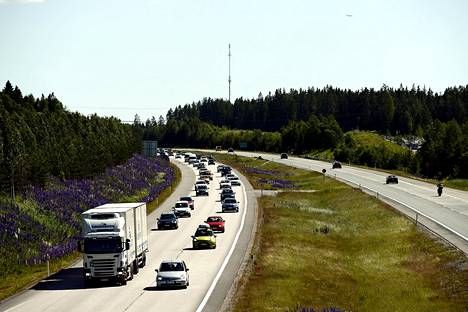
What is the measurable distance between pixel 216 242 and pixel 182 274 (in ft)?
69.6

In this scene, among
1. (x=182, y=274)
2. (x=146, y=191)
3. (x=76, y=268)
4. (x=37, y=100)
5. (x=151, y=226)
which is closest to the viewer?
(x=182, y=274)

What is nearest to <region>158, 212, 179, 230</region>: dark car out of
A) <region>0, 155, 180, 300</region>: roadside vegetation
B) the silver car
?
<region>0, 155, 180, 300</region>: roadside vegetation

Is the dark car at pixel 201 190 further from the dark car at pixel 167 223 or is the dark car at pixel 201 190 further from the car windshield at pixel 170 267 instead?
the car windshield at pixel 170 267

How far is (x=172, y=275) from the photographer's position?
40344 millimetres

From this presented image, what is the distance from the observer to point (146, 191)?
361ft

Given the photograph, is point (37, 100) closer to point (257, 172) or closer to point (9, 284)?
point (257, 172)

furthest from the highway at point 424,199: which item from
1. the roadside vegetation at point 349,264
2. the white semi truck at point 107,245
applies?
the white semi truck at point 107,245

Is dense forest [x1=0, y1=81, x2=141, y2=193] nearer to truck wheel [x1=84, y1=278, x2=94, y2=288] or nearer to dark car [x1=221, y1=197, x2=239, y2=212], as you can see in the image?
dark car [x1=221, y1=197, x2=239, y2=212]

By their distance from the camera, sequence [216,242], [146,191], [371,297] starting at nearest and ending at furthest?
[371,297], [216,242], [146,191]

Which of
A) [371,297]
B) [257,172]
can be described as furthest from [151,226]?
[257,172]

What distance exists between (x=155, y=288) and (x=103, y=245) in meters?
3.52

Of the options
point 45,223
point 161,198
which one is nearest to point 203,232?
point 45,223

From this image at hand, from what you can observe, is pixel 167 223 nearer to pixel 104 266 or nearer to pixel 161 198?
pixel 104 266

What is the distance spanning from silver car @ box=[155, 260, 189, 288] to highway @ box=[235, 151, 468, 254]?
2371 cm
